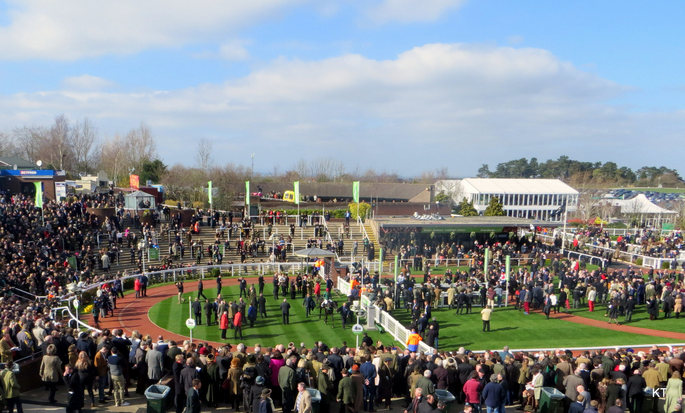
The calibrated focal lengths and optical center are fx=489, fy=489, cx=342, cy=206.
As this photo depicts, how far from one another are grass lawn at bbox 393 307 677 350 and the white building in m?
50.3

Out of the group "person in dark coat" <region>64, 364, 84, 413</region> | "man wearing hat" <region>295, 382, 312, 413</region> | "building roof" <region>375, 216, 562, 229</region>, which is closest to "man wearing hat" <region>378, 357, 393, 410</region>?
"man wearing hat" <region>295, 382, 312, 413</region>

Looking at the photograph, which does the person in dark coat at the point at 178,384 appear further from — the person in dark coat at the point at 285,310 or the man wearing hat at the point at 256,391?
the person in dark coat at the point at 285,310

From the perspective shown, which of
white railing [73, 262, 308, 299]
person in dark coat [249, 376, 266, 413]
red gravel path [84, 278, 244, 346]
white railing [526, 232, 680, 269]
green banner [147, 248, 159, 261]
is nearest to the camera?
person in dark coat [249, 376, 266, 413]

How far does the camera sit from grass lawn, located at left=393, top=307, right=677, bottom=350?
18.2m

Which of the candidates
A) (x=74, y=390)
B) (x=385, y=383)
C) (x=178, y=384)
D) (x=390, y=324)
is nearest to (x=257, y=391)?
(x=178, y=384)

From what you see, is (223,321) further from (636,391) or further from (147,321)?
(636,391)

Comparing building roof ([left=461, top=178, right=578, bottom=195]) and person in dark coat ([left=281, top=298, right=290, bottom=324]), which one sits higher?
building roof ([left=461, top=178, right=578, bottom=195])

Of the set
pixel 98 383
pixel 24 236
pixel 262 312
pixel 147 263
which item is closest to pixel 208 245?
pixel 147 263

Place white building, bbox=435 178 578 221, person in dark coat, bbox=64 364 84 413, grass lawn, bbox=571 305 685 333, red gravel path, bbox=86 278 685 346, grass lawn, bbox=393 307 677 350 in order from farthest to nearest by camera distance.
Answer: white building, bbox=435 178 578 221, grass lawn, bbox=571 305 685 333, red gravel path, bbox=86 278 685 346, grass lawn, bbox=393 307 677 350, person in dark coat, bbox=64 364 84 413

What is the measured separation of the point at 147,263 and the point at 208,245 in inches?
182

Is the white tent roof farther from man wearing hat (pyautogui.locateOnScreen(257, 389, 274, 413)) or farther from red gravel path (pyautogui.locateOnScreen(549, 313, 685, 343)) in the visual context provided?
man wearing hat (pyautogui.locateOnScreen(257, 389, 274, 413))

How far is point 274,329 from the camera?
19.5 meters

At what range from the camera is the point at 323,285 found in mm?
27047

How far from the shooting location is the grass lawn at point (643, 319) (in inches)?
819
